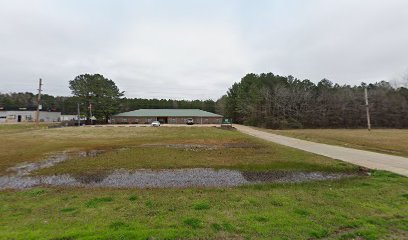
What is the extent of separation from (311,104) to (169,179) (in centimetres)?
6859

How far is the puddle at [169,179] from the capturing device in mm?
9875

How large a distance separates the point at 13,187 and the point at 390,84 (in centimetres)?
10376

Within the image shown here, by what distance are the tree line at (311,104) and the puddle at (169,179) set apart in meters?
55.5

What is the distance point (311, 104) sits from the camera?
70250mm

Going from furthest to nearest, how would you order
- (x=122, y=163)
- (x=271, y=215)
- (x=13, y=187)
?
(x=122, y=163) → (x=13, y=187) → (x=271, y=215)

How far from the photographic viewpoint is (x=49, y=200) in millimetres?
7773

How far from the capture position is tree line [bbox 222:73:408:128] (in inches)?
2653

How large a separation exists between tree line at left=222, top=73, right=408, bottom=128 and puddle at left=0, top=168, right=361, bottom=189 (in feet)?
182

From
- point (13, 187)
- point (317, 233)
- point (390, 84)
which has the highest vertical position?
point (390, 84)

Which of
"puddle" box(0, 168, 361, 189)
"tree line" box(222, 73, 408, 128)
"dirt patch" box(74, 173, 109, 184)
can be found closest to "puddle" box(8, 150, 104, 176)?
"puddle" box(0, 168, 361, 189)

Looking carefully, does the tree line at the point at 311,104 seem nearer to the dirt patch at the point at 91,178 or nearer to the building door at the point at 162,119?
the building door at the point at 162,119

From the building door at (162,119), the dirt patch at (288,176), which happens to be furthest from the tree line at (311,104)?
the dirt patch at (288,176)

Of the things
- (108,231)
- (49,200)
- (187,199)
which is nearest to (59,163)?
(49,200)

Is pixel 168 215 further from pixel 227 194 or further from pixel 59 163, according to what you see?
pixel 59 163
